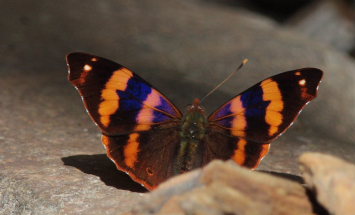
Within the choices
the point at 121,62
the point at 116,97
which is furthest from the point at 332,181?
the point at 121,62

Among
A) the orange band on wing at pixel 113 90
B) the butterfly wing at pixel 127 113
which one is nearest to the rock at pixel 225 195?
the butterfly wing at pixel 127 113

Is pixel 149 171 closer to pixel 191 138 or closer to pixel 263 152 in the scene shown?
pixel 191 138

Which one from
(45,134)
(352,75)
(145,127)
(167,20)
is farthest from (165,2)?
(145,127)

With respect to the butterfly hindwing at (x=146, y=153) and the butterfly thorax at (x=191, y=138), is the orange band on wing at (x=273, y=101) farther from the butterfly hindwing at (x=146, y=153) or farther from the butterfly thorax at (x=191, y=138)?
the butterfly hindwing at (x=146, y=153)

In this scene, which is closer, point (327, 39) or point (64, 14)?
point (64, 14)

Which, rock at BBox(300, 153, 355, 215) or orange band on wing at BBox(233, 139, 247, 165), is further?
orange band on wing at BBox(233, 139, 247, 165)

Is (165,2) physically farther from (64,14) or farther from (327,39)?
(327,39)

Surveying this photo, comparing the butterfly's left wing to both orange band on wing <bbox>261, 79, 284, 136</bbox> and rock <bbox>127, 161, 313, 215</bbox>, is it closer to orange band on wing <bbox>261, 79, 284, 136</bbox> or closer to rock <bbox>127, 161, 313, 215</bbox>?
orange band on wing <bbox>261, 79, 284, 136</bbox>

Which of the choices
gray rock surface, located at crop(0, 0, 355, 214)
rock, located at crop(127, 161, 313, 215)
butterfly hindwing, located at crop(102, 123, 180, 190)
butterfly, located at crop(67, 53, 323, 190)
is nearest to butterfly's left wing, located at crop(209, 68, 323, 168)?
butterfly, located at crop(67, 53, 323, 190)
